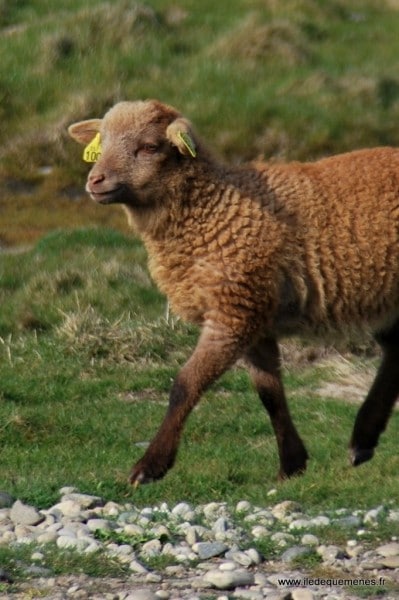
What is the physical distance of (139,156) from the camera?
888 cm

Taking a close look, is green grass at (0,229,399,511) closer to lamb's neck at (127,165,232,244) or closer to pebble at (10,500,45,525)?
pebble at (10,500,45,525)

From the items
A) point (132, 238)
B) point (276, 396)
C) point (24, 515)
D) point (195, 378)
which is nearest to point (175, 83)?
point (132, 238)

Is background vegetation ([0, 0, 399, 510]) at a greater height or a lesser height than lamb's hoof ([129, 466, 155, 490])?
lesser

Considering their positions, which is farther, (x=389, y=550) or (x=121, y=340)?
(x=121, y=340)

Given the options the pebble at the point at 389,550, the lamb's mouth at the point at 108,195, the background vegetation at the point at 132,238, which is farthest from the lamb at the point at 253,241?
the pebble at the point at 389,550

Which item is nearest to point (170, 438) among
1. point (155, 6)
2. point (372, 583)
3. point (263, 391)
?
point (263, 391)

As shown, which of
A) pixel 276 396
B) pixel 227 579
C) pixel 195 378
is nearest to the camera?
pixel 227 579

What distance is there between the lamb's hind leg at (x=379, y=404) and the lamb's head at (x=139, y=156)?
181cm

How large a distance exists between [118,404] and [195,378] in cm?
256

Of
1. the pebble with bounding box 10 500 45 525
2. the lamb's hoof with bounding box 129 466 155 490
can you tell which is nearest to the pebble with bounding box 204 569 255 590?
the pebble with bounding box 10 500 45 525

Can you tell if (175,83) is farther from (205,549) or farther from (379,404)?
(205,549)

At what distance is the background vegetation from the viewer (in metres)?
9.22

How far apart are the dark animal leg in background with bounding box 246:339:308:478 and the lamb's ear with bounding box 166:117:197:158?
1.30 meters

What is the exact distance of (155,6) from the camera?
2239cm
